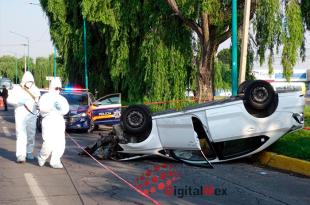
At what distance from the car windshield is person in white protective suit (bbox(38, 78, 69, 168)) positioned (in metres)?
9.93

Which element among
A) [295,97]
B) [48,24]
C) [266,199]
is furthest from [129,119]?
[48,24]

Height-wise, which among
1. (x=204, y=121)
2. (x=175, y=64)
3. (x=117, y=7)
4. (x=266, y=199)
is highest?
(x=117, y=7)

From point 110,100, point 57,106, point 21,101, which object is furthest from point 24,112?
point 110,100

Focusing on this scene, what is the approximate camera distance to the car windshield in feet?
65.4

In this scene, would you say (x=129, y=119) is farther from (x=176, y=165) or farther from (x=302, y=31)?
(x=302, y=31)

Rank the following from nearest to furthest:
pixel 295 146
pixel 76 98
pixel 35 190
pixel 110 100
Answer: pixel 35 190 < pixel 295 146 < pixel 76 98 < pixel 110 100

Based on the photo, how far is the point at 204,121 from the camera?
9812mm

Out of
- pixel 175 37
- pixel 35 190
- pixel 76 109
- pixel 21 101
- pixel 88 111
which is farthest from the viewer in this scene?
pixel 175 37

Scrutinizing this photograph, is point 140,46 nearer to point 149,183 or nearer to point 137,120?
point 137,120

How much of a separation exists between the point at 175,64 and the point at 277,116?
12.2 metres

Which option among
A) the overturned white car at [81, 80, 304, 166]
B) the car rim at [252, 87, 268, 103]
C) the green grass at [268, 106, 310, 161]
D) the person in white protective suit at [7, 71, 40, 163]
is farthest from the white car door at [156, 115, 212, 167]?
the person in white protective suit at [7, 71, 40, 163]

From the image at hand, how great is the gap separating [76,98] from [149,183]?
41.3ft

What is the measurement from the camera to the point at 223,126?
9.70m

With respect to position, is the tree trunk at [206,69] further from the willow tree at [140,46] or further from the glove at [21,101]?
the glove at [21,101]
